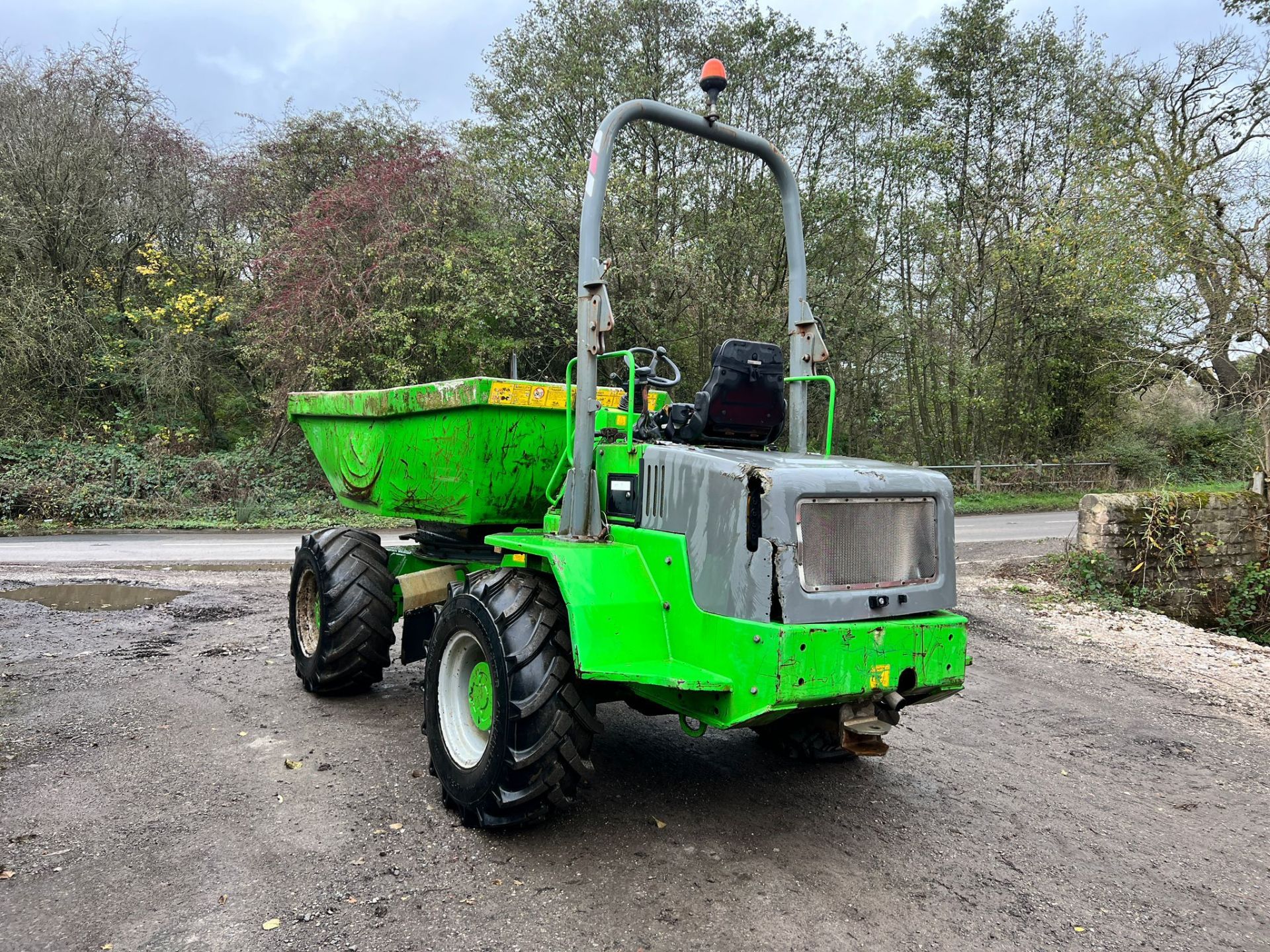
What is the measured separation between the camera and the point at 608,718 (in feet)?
16.4

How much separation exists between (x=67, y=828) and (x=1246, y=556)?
11.5 metres

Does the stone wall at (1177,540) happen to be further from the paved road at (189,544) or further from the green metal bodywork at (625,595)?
the green metal bodywork at (625,595)

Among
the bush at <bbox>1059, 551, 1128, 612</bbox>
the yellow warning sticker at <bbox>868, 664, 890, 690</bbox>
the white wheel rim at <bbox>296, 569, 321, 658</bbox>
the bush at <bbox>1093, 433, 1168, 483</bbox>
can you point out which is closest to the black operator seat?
the yellow warning sticker at <bbox>868, 664, 890, 690</bbox>

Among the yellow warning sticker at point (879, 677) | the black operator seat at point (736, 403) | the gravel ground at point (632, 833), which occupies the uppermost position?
the black operator seat at point (736, 403)

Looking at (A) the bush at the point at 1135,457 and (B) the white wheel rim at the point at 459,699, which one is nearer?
(B) the white wheel rim at the point at 459,699

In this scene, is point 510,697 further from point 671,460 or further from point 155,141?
point 155,141

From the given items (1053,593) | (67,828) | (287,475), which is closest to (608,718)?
(67,828)

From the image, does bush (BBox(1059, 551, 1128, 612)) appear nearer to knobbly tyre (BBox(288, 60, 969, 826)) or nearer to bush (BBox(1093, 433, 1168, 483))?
knobbly tyre (BBox(288, 60, 969, 826))

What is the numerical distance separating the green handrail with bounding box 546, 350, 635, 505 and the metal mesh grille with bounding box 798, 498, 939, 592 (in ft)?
3.04

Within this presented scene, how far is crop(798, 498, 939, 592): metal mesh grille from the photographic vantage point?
10.3 feet

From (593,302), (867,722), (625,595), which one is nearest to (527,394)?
(593,302)

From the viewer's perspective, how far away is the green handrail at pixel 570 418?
11.8ft

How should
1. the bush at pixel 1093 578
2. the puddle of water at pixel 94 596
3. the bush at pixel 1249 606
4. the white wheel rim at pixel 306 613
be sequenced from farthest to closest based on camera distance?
the bush at pixel 1249 606, the bush at pixel 1093 578, the puddle of water at pixel 94 596, the white wheel rim at pixel 306 613

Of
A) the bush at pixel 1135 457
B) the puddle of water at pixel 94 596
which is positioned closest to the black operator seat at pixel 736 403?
the puddle of water at pixel 94 596
